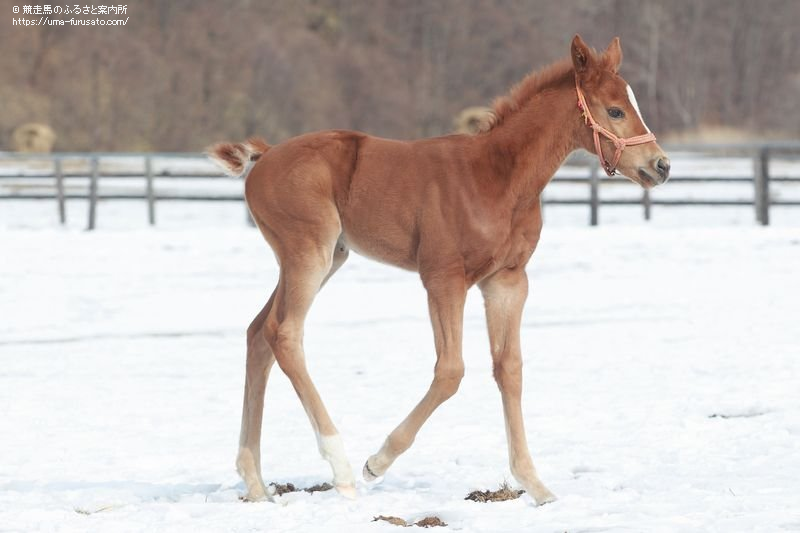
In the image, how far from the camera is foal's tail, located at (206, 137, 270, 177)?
16.6ft

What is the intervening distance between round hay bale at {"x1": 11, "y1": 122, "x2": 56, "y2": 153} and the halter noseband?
27.9 m

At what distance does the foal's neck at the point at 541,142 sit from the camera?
4801 mm

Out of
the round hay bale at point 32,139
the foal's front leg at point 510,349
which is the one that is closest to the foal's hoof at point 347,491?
the foal's front leg at point 510,349

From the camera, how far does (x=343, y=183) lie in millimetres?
4934

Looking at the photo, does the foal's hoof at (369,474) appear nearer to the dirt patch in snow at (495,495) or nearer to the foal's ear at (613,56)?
the dirt patch in snow at (495,495)

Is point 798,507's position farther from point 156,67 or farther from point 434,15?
point 434,15

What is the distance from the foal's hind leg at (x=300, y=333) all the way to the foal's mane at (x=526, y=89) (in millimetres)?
855

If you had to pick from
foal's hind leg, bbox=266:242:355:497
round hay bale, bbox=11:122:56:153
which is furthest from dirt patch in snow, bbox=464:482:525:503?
round hay bale, bbox=11:122:56:153

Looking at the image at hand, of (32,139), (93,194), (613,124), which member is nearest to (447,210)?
(613,124)

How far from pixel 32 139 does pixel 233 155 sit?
1077 inches

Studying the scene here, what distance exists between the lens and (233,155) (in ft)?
16.8

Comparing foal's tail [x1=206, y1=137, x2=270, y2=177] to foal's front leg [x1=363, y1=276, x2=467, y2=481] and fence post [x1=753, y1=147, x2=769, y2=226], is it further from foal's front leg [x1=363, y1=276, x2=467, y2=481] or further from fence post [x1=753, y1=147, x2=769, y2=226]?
fence post [x1=753, y1=147, x2=769, y2=226]

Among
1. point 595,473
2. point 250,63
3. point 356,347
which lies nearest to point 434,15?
point 250,63

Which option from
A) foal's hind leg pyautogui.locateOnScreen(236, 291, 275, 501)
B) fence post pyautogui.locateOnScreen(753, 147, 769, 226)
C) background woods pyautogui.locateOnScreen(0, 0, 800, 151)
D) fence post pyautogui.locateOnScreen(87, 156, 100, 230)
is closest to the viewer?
foal's hind leg pyautogui.locateOnScreen(236, 291, 275, 501)
